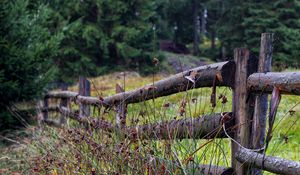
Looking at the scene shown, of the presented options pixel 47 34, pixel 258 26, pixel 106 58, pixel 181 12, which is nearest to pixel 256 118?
pixel 47 34

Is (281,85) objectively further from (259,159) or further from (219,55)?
(219,55)

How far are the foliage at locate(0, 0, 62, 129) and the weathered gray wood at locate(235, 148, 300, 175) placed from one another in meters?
6.40

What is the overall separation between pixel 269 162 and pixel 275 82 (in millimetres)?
485

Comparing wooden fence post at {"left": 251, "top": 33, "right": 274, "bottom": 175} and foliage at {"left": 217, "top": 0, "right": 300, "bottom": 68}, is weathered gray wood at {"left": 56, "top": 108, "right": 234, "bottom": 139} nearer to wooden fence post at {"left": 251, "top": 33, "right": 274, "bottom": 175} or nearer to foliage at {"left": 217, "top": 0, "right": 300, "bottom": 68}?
wooden fence post at {"left": 251, "top": 33, "right": 274, "bottom": 175}

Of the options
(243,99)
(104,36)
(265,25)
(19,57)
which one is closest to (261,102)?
(243,99)

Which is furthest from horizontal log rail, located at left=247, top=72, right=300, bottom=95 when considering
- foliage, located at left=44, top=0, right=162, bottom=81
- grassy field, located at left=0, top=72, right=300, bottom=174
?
foliage, located at left=44, top=0, right=162, bottom=81

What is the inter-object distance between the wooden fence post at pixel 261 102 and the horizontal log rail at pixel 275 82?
0.07 metres

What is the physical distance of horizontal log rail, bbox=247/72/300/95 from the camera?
7.74 ft

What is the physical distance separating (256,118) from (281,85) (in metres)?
0.33

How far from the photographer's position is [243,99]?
9.19 ft

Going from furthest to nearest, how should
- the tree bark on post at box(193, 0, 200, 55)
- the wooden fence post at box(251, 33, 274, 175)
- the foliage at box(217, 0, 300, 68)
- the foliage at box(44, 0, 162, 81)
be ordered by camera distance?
the tree bark on post at box(193, 0, 200, 55) < the foliage at box(44, 0, 162, 81) < the foliage at box(217, 0, 300, 68) < the wooden fence post at box(251, 33, 274, 175)

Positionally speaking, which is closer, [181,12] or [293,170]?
Result: [293,170]

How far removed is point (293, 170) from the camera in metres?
2.25

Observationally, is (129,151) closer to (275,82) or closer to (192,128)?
(192,128)
